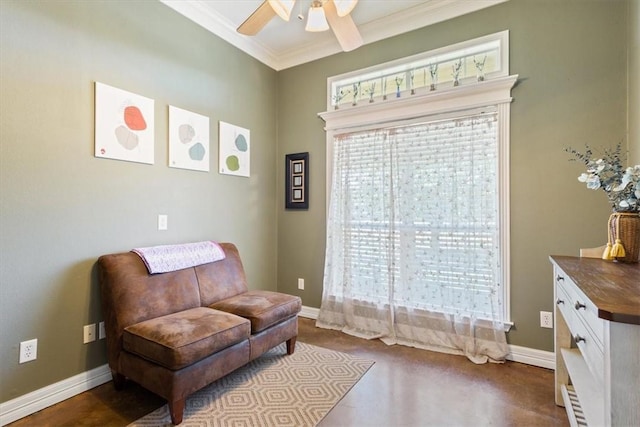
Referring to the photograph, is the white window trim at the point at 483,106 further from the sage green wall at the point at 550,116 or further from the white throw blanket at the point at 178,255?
the white throw blanket at the point at 178,255

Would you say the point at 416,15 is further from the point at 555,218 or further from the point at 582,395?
the point at 582,395

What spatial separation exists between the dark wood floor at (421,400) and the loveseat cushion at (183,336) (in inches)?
15.8

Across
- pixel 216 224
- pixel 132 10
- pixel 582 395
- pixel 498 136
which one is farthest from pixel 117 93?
pixel 582 395

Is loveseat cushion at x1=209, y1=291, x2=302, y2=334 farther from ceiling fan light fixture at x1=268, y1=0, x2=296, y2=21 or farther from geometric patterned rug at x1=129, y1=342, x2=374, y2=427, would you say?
ceiling fan light fixture at x1=268, y1=0, x2=296, y2=21

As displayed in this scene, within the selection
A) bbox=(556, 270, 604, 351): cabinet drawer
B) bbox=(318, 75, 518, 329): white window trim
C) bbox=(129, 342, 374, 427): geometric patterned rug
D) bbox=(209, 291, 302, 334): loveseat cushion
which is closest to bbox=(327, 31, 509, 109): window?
bbox=(318, 75, 518, 329): white window trim

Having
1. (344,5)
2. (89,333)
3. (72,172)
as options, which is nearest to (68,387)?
(89,333)

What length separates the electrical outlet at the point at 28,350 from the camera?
180 centimetres

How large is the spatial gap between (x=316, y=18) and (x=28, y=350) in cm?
272

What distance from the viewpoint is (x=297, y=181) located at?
141 inches

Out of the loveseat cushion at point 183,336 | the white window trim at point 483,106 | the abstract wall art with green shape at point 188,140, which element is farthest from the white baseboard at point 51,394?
the white window trim at point 483,106

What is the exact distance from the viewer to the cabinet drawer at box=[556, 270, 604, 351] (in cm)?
99

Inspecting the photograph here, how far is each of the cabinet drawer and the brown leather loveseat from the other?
5.87ft

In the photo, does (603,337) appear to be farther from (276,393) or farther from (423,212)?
(423,212)

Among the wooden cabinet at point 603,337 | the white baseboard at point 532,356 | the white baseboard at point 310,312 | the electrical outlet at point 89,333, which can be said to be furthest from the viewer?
the white baseboard at point 310,312
